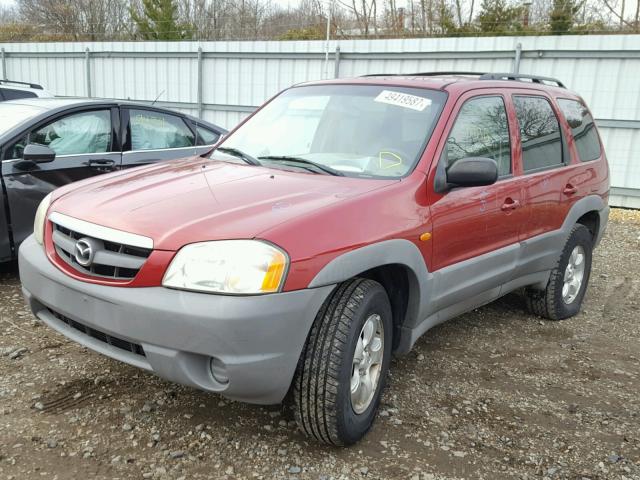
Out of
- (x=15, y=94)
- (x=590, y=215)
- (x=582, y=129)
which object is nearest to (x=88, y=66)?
(x=15, y=94)

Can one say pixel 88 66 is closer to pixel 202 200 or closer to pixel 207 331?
pixel 202 200

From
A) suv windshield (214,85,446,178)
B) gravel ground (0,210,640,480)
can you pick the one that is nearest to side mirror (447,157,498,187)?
suv windshield (214,85,446,178)

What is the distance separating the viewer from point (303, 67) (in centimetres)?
1204

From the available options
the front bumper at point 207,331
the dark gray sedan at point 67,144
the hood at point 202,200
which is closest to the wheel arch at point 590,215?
the hood at point 202,200

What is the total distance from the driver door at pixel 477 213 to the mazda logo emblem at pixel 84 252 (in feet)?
5.47

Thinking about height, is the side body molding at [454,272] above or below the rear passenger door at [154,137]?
below

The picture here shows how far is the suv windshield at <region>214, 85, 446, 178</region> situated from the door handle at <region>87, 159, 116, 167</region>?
171cm

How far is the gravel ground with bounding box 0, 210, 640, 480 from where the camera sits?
2.64m

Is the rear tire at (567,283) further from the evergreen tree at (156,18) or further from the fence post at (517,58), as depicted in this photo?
the evergreen tree at (156,18)

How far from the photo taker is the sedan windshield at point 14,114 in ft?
15.6

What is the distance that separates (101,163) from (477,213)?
3.34 meters

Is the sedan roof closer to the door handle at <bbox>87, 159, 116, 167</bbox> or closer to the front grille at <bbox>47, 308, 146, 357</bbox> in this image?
the door handle at <bbox>87, 159, 116, 167</bbox>

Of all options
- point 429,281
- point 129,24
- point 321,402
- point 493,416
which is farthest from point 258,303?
point 129,24

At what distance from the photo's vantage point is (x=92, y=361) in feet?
11.5
